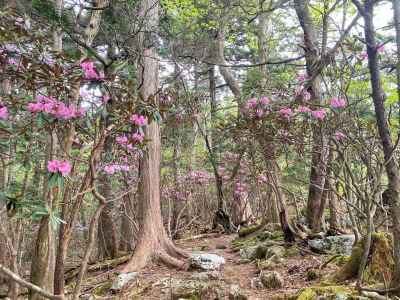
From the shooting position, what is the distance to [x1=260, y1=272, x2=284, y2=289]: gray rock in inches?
158

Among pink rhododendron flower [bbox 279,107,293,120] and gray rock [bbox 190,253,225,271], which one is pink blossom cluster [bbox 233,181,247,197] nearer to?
gray rock [bbox 190,253,225,271]

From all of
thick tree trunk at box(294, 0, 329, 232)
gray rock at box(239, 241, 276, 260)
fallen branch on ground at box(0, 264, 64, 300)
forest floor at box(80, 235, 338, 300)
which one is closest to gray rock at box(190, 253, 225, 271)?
forest floor at box(80, 235, 338, 300)

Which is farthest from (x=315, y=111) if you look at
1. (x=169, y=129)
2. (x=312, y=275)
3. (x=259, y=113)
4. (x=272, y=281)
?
(x=169, y=129)

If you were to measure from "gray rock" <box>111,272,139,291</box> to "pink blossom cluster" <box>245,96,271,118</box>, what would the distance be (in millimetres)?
2568

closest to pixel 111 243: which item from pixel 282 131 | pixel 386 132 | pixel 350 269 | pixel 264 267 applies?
pixel 264 267

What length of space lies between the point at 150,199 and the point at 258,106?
2.29 metres

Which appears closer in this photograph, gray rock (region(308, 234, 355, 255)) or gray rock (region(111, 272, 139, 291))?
gray rock (region(111, 272, 139, 291))

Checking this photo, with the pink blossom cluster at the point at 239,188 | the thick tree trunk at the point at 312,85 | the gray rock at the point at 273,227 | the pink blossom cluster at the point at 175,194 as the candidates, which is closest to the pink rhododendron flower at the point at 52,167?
the thick tree trunk at the point at 312,85

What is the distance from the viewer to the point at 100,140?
7.63 ft

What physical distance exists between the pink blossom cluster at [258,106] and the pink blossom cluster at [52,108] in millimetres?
2473

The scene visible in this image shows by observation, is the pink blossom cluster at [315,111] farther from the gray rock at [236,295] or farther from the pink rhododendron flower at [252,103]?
the gray rock at [236,295]

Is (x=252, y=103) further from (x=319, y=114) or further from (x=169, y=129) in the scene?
(x=169, y=129)

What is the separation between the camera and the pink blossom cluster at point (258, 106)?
431cm

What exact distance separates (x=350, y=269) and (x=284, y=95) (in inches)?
87.8
